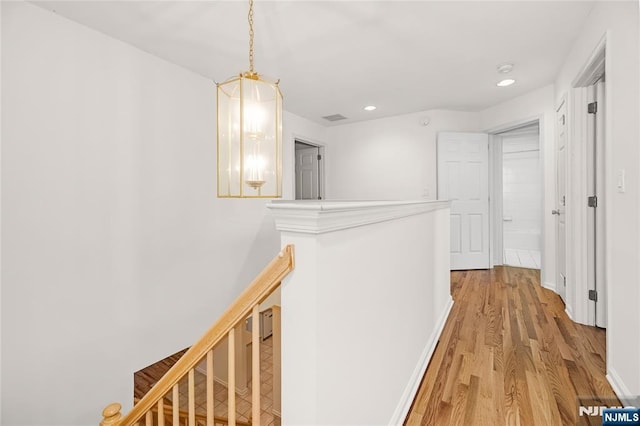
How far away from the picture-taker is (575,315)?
258 cm

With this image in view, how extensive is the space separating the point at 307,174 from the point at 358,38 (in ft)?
10.8

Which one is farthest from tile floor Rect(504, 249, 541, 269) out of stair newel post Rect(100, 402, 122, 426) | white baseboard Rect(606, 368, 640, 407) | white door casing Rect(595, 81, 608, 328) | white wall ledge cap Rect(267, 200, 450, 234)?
stair newel post Rect(100, 402, 122, 426)

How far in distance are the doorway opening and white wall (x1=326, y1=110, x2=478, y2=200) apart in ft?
0.49

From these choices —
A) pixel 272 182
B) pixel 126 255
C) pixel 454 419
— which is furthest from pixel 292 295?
pixel 126 255

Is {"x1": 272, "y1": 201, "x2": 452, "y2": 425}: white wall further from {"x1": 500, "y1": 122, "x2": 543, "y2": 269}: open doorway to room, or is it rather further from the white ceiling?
{"x1": 500, "y1": 122, "x2": 543, "y2": 269}: open doorway to room

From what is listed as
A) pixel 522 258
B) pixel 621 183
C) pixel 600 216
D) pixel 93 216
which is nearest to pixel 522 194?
pixel 522 258

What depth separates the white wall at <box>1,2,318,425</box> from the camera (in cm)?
188

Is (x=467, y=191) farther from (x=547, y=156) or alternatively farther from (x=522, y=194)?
(x=522, y=194)

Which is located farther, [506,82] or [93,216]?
[506,82]

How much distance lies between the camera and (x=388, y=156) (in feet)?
16.2

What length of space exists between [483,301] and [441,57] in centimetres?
245

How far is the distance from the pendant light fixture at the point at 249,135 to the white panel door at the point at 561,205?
276 centimetres

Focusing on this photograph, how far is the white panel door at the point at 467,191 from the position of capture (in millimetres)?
4469

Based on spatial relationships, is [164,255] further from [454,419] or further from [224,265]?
[454,419]
